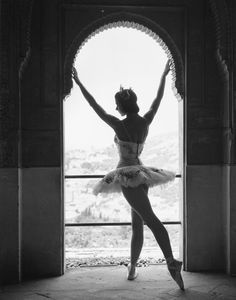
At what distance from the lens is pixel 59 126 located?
15.6ft

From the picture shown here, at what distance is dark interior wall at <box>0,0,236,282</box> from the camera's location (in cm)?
453

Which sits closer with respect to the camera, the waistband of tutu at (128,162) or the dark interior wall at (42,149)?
the waistband of tutu at (128,162)

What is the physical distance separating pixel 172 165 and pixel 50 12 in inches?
102

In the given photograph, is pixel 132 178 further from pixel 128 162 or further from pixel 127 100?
pixel 127 100

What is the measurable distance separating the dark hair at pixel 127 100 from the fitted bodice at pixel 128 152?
0.35m

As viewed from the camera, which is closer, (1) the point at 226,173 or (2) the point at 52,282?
(2) the point at 52,282

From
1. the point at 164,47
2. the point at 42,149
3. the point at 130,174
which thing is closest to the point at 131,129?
the point at 130,174

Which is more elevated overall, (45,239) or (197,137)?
(197,137)

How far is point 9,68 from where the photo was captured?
4516 mm

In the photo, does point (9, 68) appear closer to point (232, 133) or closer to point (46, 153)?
point (46, 153)

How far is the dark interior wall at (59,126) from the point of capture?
4.53m

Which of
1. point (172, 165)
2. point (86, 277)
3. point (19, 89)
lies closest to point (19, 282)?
point (86, 277)

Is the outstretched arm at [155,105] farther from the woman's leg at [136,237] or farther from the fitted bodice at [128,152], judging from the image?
the woman's leg at [136,237]

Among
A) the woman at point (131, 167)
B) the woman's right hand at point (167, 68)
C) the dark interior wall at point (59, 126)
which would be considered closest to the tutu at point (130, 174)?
the woman at point (131, 167)
